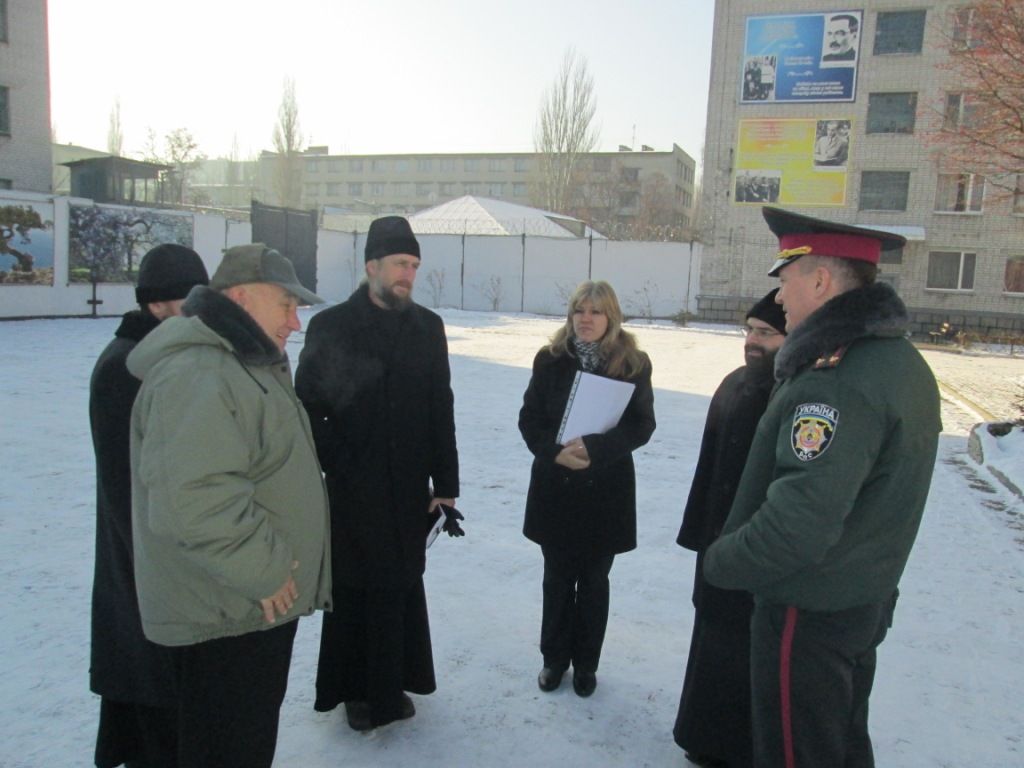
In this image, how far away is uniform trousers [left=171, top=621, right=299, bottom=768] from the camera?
2.06m

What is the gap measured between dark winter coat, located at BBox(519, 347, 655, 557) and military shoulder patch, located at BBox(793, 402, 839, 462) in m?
1.43

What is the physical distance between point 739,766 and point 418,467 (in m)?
1.59

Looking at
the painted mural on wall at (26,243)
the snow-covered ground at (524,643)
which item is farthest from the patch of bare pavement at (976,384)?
the painted mural on wall at (26,243)

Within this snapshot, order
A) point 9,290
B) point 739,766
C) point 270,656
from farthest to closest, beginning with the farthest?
point 9,290 → point 739,766 → point 270,656

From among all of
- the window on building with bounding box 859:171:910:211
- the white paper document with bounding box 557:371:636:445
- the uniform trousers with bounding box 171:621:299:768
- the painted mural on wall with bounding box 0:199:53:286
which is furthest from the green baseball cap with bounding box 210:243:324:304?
the window on building with bounding box 859:171:910:211

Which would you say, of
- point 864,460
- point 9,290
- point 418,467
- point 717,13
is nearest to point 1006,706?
point 864,460

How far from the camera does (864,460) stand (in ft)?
5.98

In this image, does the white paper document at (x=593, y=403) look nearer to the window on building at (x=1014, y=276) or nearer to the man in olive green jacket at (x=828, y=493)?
the man in olive green jacket at (x=828, y=493)

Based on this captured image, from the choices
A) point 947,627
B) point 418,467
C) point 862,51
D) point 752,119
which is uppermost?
point 862,51

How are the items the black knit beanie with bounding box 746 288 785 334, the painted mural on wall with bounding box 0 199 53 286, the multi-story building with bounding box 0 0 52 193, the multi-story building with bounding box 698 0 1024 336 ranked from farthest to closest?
1. the multi-story building with bounding box 698 0 1024 336
2. the multi-story building with bounding box 0 0 52 193
3. the painted mural on wall with bounding box 0 199 53 286
4. the black knit beanie with bounding box 746 288 785 334

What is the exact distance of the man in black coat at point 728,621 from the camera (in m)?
2.74

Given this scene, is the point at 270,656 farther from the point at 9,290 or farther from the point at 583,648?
the point at 9,290

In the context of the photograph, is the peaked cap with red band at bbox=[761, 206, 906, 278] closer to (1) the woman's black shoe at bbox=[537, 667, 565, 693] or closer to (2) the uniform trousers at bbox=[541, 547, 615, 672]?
(2) the uniform trousers at bbox=[541, 547, 615, 672]

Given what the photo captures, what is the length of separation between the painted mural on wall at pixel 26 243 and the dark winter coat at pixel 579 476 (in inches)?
726
